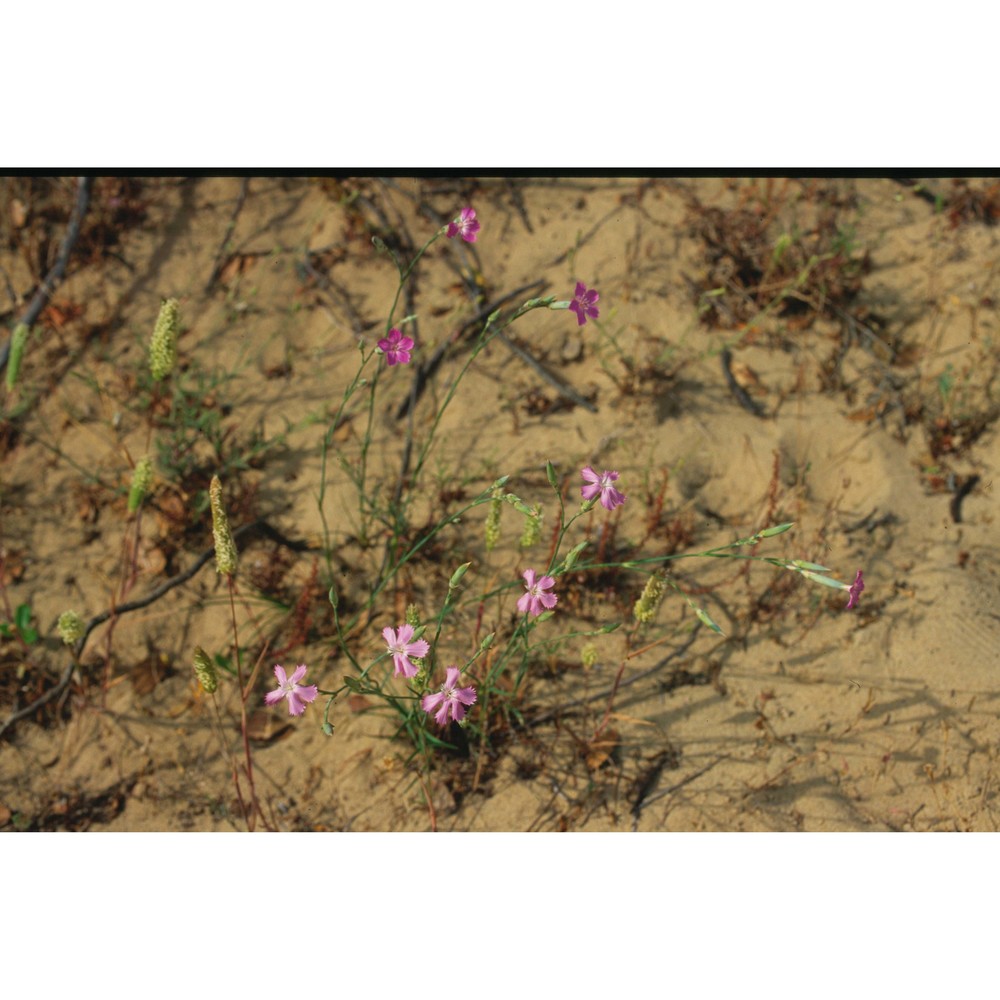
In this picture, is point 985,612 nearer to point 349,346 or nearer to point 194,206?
point 349,346

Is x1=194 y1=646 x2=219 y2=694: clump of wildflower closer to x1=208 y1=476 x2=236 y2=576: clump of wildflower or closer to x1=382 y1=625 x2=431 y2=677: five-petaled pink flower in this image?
x1=208 y1=476 x2=236 y2=576: clump of wildflower

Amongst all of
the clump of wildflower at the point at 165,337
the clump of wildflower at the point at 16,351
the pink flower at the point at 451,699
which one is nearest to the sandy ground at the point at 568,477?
the clump of wildflower at the point at 16,351

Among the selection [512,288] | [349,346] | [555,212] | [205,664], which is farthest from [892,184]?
[205,664]

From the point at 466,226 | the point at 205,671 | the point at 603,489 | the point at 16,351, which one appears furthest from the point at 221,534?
the point at 16,351

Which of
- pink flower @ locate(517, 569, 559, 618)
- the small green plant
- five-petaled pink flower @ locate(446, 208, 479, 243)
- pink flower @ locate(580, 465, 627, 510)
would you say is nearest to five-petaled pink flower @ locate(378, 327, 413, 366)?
five-petaled pink flower @ locate(446, 208, 479, 243)

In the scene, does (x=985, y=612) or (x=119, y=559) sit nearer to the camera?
(x=985, y=612)

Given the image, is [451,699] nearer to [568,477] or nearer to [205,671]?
[205,671]
